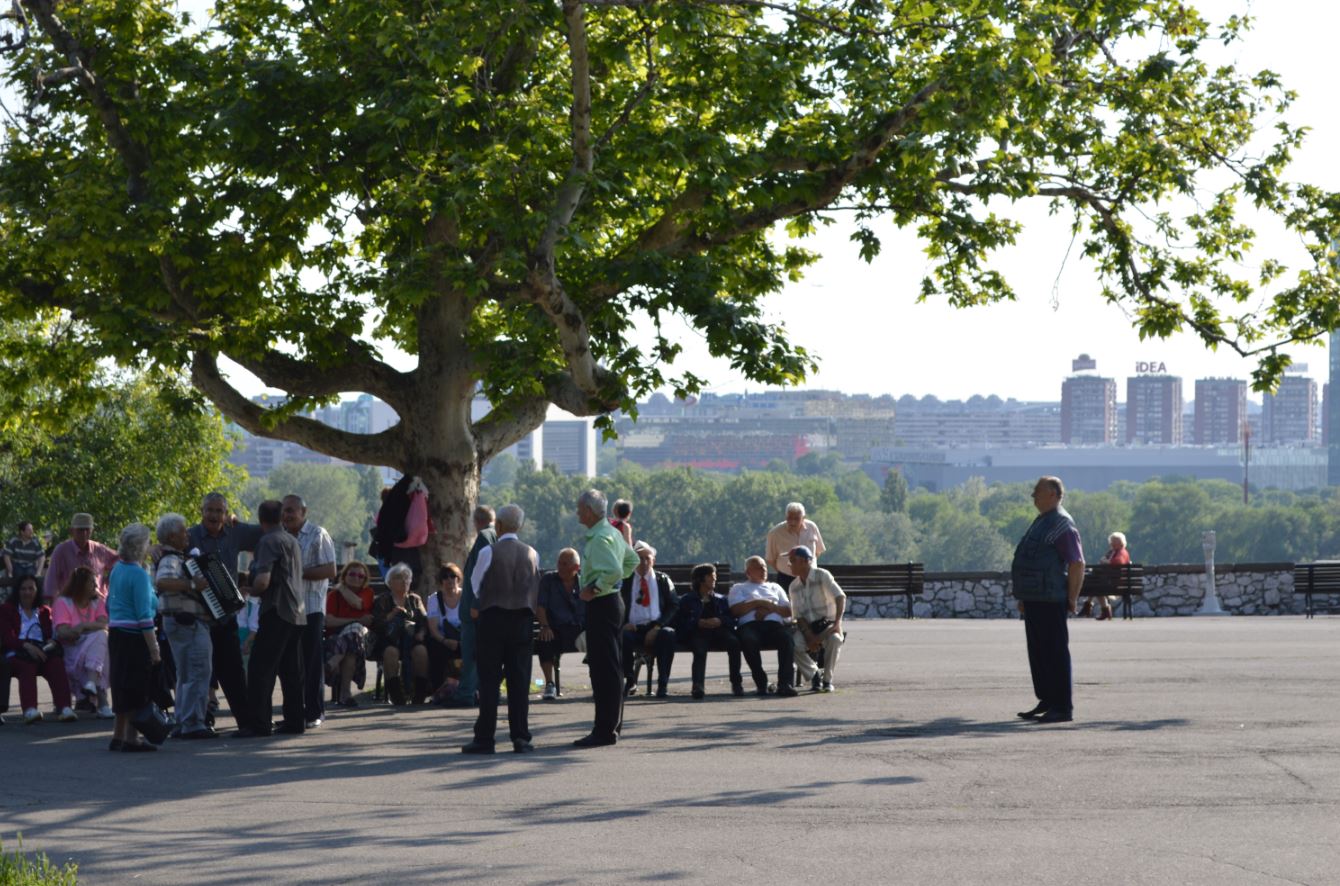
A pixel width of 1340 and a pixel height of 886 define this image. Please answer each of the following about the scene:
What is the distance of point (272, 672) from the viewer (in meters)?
12.3

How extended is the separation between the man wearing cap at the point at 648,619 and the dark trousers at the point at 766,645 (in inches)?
24.8

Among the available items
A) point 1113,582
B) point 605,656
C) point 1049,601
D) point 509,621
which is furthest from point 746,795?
point 1113,582

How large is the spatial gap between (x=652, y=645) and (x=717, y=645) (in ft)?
1.85

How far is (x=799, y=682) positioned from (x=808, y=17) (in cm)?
557

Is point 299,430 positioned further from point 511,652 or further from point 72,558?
point 511,652

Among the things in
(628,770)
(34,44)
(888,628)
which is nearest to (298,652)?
(628,770)

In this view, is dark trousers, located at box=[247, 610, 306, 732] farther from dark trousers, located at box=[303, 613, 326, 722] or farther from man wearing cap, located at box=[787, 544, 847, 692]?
man wearing cap, located at box=[787, 544, 847, 692]

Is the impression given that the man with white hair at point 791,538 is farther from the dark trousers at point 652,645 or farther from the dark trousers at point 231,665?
the dark trousers at point 231,665

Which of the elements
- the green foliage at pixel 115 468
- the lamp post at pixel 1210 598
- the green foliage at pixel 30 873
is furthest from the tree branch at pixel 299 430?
the green foliage at pixel 115 468

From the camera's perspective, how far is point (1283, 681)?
49.4 feet

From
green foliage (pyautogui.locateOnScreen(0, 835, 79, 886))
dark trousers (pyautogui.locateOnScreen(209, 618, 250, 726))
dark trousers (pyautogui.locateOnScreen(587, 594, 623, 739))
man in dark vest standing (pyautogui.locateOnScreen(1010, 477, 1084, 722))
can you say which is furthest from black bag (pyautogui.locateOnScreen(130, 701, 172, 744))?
man in dark vest standing (pyautogui.locateOnScreen(1010, 477, 1084, 722))

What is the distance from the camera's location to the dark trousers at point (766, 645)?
14773 mm

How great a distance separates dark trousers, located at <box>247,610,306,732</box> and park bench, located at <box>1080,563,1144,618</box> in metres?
16.9

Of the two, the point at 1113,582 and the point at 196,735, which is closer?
the point at 196,735
